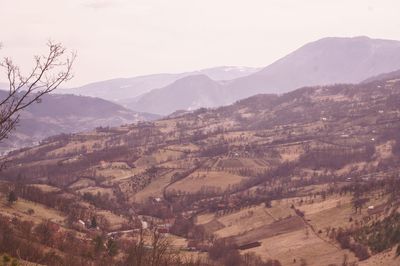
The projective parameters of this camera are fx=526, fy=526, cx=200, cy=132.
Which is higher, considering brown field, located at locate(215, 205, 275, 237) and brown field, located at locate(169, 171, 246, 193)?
brown field, located at locate(169, 171, 246, 193)

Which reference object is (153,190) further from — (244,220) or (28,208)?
(28,208)

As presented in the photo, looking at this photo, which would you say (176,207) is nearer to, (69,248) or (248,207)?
(248,207)

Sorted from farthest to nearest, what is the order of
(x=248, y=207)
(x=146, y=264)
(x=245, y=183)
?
(x=245, y=183), (x=248, y=207), (x=146, y=264)

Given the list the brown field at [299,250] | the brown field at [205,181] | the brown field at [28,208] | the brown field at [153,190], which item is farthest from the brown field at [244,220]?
the brown field at [153,190]

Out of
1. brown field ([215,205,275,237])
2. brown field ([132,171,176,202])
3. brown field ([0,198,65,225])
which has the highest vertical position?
brown field ([0,198,65,225])

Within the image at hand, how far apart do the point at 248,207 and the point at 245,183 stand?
137ft

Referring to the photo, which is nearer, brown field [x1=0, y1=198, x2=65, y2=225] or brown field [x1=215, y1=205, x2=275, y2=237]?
brown field [x1=0, y1=198, x2=65, y2=225]

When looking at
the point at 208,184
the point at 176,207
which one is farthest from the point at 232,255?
the point at 208,184

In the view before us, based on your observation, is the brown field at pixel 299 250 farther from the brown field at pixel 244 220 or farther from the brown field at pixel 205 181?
the brown field at pixel 205 181

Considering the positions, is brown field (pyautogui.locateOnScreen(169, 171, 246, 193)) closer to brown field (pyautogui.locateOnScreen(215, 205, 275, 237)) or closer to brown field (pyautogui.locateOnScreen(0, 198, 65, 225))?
brown field (pyautogui.locateOnScreen(215, 205, 275, 237))

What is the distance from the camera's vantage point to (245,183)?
186750mm

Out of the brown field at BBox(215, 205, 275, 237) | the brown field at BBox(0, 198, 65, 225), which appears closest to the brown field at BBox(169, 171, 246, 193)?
the brown field at BBox(215, 205, 275, 237)

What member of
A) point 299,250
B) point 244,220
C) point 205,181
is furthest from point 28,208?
point 205,181

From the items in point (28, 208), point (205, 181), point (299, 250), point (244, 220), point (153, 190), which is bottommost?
point (244, 220)
